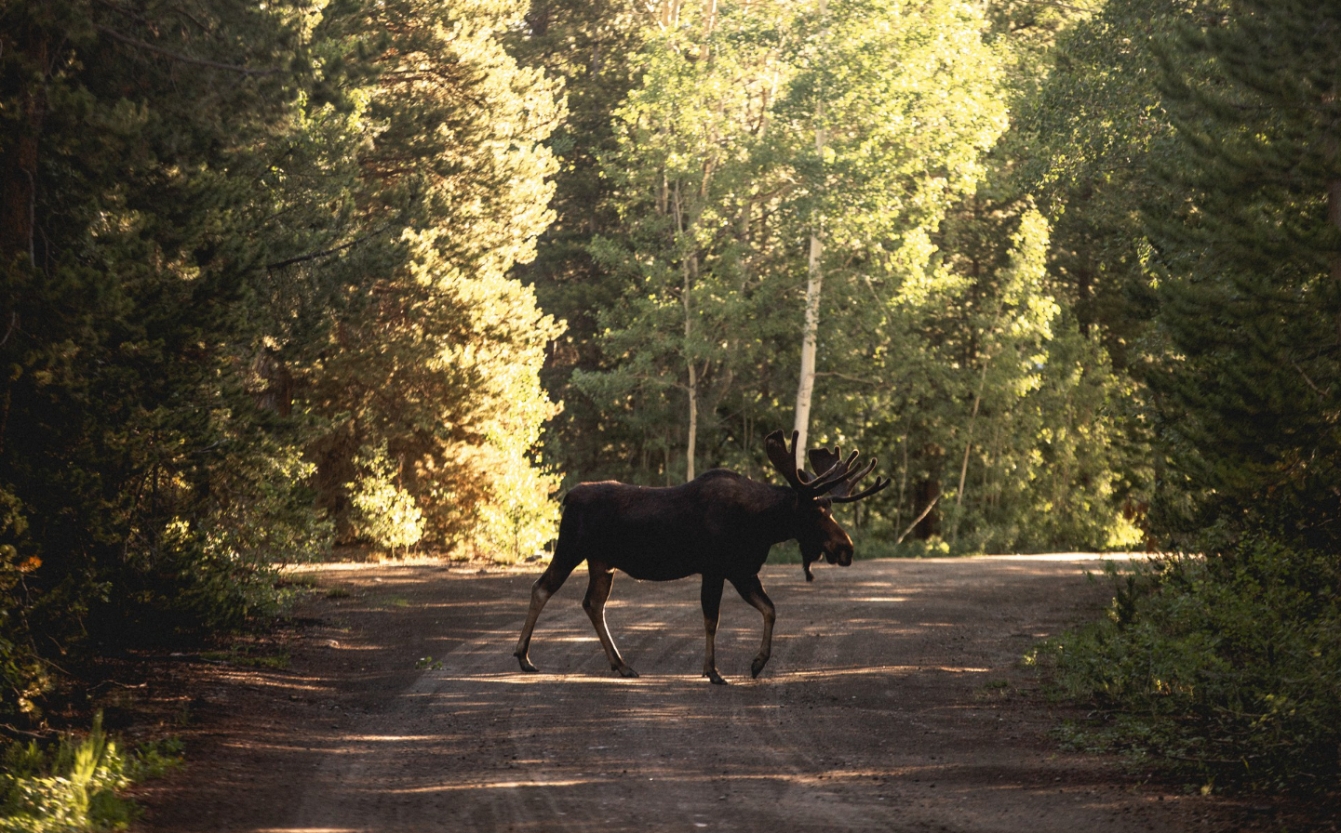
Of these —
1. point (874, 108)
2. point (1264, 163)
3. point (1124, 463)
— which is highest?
point (874, 108)

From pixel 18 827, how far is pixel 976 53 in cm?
3420

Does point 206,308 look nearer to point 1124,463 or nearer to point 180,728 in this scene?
point 180,728

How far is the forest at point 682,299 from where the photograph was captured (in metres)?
11.8

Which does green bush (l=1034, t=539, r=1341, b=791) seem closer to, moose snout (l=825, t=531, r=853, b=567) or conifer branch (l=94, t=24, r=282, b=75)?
moose snout (l=825, t=531, r=853, b=567)

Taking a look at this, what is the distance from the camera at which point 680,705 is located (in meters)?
12.5

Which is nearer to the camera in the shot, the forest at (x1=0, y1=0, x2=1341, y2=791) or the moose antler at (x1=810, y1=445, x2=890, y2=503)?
the forest at (x1=0, y1=0, x2=1341, y2=791)

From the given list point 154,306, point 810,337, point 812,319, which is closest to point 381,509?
point 810,337

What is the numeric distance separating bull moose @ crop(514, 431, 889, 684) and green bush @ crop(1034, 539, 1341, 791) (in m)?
2.81

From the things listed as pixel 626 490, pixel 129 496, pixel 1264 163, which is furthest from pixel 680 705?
pixel 1264 163

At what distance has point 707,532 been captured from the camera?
46.2 ft

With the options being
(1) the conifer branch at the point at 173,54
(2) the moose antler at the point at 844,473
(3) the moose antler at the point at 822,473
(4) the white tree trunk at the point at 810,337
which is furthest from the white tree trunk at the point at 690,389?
(1) the conifer branch at the point at 173,54

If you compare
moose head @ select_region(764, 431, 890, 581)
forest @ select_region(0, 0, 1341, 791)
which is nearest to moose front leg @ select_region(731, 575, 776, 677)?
moose head @ select_region(764, 431, 890, 581)

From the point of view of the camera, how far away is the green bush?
9.63m

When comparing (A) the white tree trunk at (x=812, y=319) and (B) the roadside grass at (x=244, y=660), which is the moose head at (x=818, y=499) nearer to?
(B) the roadside grass at (x=244, y=660)
